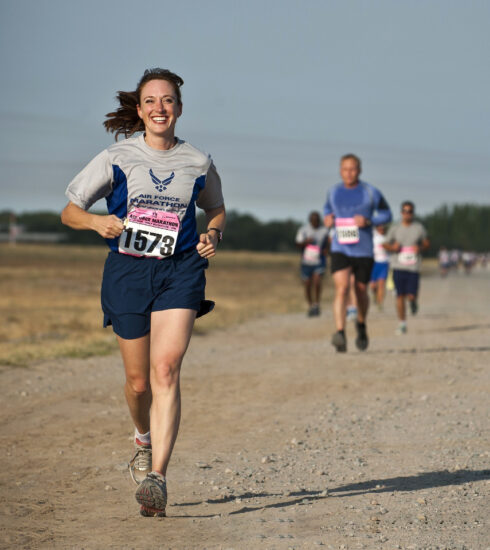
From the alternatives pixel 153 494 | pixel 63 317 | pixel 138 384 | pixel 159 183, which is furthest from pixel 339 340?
pixel 63 317

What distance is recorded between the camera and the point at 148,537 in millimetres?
4445

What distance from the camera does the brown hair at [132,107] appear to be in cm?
511

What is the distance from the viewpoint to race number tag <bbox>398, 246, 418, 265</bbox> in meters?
15.1

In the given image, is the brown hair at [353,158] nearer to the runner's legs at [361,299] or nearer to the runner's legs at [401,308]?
the runner's legs at [361,299]

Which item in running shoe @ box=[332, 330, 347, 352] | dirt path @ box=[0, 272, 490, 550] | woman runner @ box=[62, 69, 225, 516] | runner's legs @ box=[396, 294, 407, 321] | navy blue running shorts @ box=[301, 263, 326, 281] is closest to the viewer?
dirt path @ box=[0, 272, 490, 550]

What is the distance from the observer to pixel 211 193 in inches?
204

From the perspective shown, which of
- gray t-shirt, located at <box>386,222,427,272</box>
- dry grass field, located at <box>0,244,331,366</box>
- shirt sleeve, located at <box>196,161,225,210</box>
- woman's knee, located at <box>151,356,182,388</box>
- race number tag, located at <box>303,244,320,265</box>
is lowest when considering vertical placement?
dry grass field, located at <box>0,244,331,366</box>

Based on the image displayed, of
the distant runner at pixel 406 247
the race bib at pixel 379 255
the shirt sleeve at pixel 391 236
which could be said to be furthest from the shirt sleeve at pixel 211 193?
the race bib at pixel 379 255

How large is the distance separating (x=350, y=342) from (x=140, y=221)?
9.13m

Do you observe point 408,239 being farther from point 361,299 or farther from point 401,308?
point 361,299

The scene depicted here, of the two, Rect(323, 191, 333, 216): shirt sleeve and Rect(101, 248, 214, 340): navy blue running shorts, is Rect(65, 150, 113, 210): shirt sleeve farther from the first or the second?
Rect(323, 191, 333, 216): shirt sleeve

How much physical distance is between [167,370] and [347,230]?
6.71 metres

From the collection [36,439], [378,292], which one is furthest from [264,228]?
[36,439]

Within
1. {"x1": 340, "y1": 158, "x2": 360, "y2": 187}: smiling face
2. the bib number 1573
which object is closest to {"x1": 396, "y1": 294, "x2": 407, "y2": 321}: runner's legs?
{"x1": 340, "y1": 158, "x2": 360, "y2": 187}: smiling face
